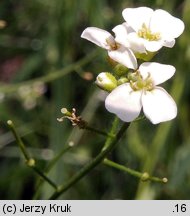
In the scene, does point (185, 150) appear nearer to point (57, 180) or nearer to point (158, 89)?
point (57, 180)

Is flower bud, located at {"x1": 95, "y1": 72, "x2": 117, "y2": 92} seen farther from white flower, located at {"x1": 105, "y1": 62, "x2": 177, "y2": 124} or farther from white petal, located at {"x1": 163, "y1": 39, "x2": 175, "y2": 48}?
white petal, located at {"x1": 163, "y1": 39, "x2": 175, "y2": 48}

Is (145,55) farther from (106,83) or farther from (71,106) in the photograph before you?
(71,106)

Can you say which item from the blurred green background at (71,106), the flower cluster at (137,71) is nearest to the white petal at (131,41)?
the flower cluster at (137,71)

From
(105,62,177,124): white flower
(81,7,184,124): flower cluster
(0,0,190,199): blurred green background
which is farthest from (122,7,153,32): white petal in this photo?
(0,0,190,199): blurred green background

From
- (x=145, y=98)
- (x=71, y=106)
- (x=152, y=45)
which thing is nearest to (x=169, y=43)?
(x=152, y=45)

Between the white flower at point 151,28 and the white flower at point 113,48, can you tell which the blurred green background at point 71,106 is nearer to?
the white flower at point 151,28
